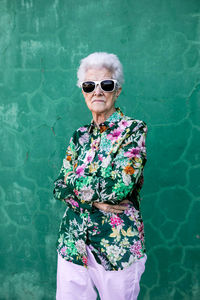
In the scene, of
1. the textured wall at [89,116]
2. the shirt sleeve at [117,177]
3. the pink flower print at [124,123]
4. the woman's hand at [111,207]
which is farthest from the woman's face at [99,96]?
the textured wall at [89,116]

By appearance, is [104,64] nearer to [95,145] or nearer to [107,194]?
[95,145]

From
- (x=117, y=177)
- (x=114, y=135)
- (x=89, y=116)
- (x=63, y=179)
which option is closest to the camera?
(x=117, y=177)

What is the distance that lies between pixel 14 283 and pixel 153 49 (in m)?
2.69

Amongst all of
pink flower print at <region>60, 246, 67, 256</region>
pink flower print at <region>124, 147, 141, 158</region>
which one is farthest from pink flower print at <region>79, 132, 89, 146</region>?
pink flower print at <region>60, 246, 67, 256</region>

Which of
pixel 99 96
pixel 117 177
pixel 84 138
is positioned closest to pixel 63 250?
pixel 117 177

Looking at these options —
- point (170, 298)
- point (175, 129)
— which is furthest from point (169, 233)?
point (175, 129)

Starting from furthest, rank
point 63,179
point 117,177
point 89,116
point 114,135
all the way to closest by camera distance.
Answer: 1. point 89,116
2. point 63,179
3. point 114,135
4. point 117,177

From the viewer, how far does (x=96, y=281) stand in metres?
1.75

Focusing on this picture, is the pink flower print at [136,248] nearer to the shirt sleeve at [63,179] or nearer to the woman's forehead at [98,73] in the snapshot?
the shirt sleeve at [63,179]

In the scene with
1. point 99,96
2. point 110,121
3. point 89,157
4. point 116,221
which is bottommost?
point 116,221

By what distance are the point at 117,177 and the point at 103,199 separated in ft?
0.49

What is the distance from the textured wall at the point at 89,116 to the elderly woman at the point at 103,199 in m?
0.74

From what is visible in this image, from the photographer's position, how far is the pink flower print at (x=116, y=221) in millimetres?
1597

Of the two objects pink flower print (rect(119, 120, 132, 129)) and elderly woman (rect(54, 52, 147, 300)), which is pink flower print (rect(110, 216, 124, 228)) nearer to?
elderly woman (rect(54, 52, 147, 300))
